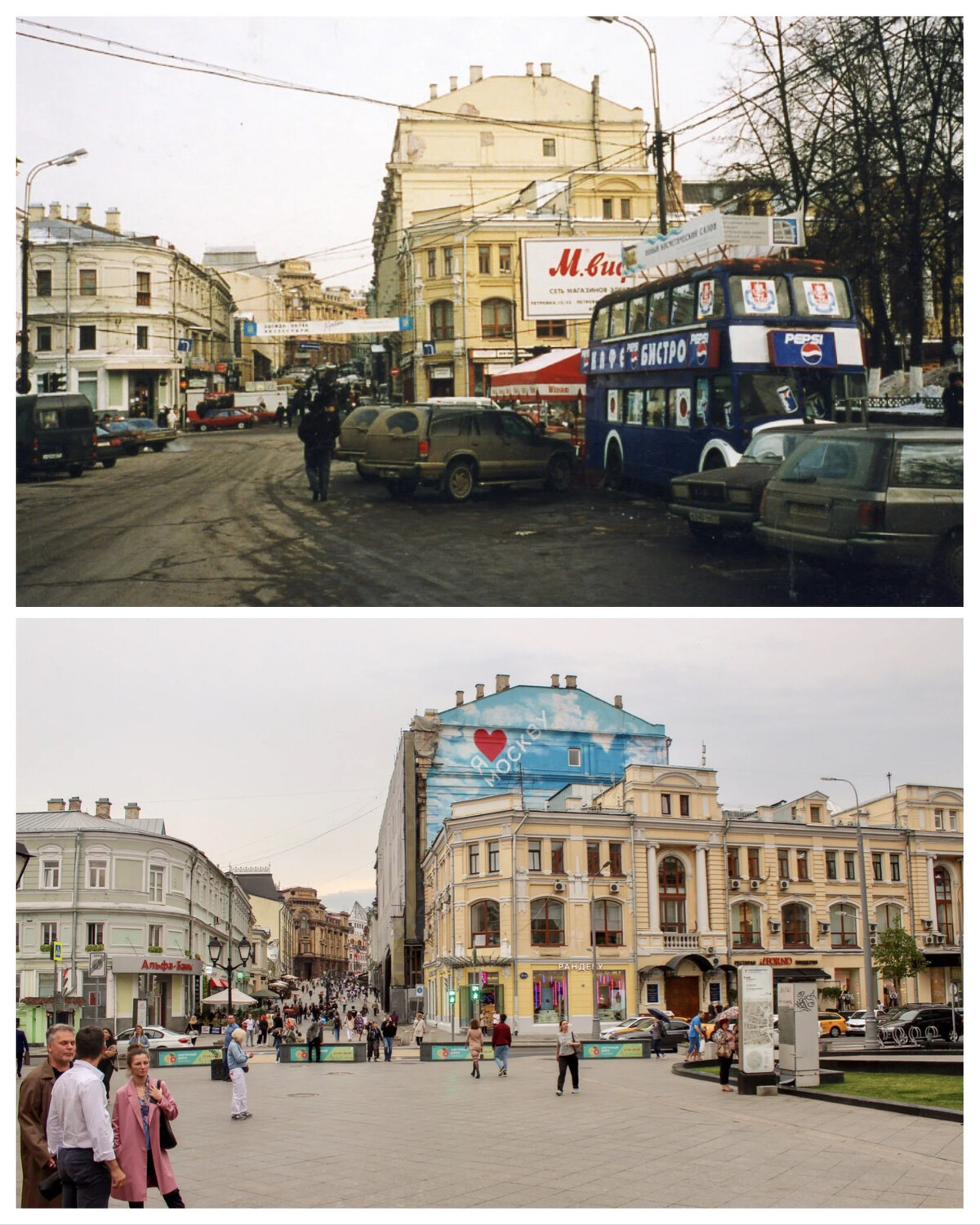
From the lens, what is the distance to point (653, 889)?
24.5 meters

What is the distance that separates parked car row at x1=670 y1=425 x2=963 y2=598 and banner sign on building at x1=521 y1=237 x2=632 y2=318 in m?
1.59

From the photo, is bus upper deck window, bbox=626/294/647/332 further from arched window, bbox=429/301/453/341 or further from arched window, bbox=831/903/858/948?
arched window, bbox=831/903/858/948

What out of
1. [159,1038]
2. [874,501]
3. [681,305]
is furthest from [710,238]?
[159,1038]

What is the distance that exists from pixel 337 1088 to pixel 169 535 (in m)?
6.73

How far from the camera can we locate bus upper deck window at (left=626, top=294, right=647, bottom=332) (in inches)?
356

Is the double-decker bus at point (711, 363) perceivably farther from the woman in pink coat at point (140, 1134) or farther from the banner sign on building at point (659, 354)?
the woman in pink coat at point (140, 1134)

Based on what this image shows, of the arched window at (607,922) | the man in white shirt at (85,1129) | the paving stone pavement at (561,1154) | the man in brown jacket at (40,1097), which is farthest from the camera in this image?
the arched window at (607,922)

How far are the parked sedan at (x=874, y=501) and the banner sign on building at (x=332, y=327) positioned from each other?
280cm

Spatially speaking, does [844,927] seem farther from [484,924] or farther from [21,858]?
[21,858]

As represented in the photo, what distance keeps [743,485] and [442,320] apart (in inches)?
95.9

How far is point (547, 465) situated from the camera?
29.8ft

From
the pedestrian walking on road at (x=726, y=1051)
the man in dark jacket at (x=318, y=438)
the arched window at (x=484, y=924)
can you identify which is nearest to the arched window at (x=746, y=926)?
the arched window at (x=484, y=924)

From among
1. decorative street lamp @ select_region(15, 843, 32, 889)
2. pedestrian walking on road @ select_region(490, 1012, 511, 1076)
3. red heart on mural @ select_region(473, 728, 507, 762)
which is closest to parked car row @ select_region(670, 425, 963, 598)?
decorative street lamp @ select_region(15, 843, 32, 889)

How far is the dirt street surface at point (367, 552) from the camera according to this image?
8297 mm
